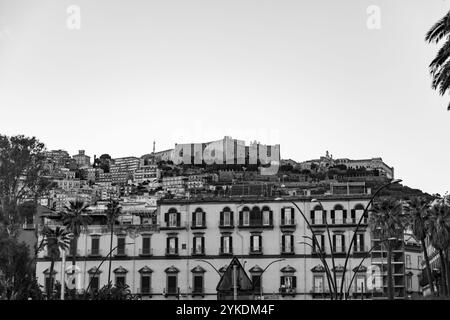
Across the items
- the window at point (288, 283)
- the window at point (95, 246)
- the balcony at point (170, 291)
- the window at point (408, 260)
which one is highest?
the window at point (95, 246)

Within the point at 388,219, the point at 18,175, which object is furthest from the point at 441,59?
the point at 388,219

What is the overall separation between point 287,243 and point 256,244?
384 cm

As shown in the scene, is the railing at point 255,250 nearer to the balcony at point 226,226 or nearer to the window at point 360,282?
the balcony at point 226,226

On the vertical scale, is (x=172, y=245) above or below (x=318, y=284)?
above

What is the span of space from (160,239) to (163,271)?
158 inches

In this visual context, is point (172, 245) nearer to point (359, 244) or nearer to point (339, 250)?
point (339, 250)

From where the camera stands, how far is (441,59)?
1288 inches

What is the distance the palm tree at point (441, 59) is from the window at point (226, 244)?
6512cm

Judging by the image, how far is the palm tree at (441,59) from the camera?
1242 inches

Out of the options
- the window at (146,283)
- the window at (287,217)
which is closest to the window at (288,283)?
the window at (287,217)

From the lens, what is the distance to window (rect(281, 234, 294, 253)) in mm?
95750

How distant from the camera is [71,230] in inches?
3570

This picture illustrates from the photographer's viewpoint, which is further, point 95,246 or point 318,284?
point 95,246
